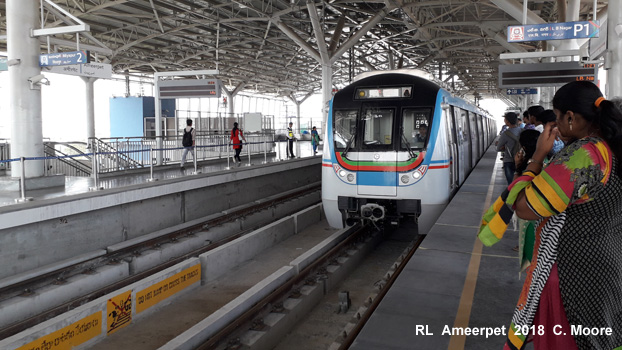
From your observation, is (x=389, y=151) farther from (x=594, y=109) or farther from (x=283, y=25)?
(x=283, y=25)

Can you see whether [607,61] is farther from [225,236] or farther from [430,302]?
[225,236]

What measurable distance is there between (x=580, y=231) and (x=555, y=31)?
11045mm

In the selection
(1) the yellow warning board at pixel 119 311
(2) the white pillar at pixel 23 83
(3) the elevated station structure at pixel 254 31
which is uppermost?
(3) the elevated station structure at pixel 254 31

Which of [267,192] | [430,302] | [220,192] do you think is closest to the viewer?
[430,302]

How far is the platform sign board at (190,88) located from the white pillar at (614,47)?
14128 mm

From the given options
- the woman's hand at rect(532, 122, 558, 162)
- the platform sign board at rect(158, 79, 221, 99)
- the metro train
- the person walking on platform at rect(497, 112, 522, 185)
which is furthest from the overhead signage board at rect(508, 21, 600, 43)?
the platform sign board at rect(158, 79, 221, 99)

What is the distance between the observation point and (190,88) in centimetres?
1975

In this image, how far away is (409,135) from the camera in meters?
9.59

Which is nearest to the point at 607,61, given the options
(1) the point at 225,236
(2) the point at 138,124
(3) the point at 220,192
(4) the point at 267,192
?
(1) the point at 225,236

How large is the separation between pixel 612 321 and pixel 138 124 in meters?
34.3

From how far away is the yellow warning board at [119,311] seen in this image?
7.44 meters

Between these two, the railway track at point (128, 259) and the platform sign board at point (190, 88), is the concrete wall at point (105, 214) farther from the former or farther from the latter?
the platform sign board at point (190, 88)

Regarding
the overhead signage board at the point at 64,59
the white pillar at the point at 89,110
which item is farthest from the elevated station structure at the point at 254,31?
the overhead signage board at the point at 64,59

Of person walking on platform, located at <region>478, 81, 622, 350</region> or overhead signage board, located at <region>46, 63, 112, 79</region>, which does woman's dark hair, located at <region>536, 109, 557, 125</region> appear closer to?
person walking on platform, located at <region>478, 81, 622, 350</region>
